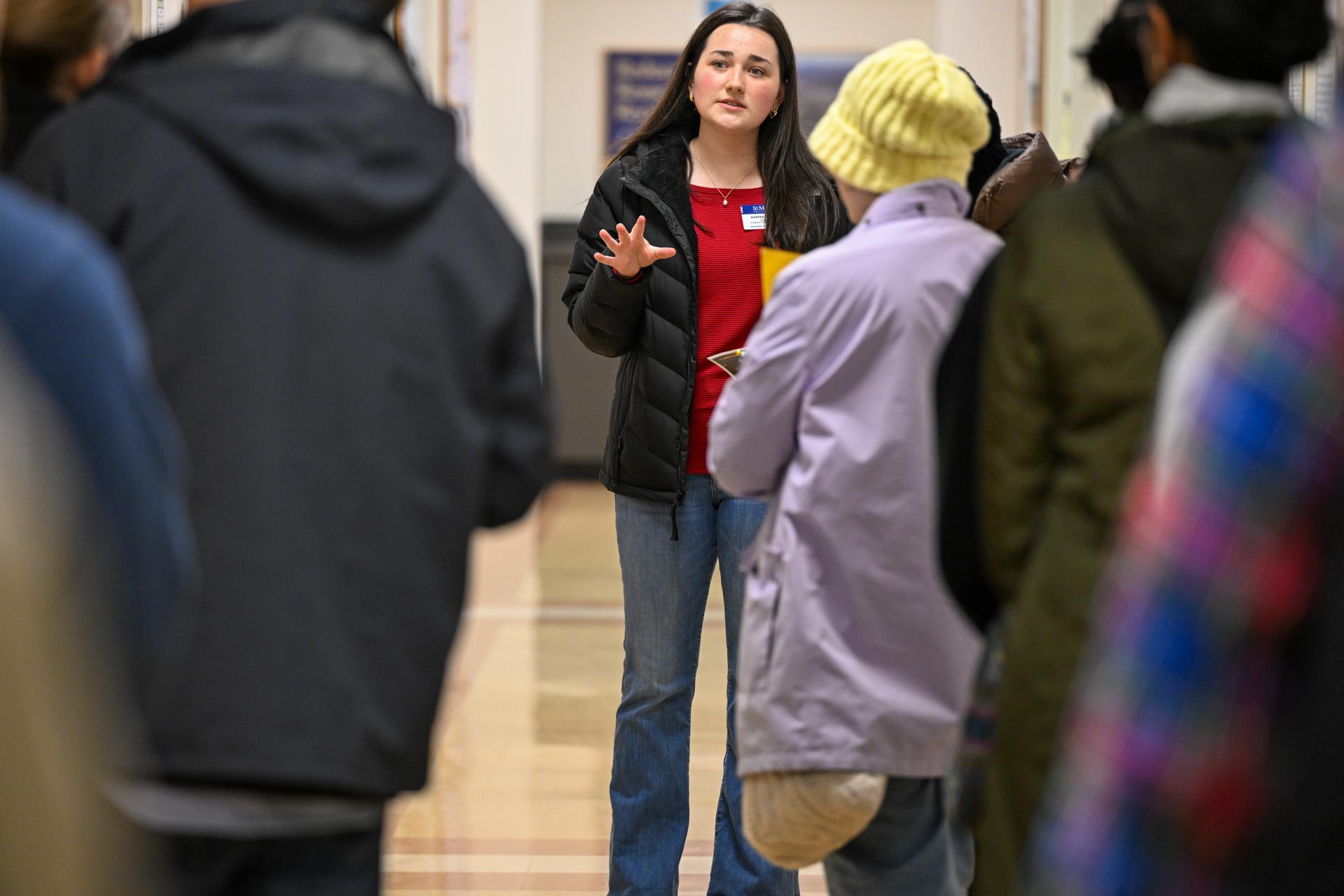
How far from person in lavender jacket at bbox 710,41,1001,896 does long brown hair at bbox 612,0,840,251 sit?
0.98m

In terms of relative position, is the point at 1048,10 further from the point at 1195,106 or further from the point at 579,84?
the point at 1195,106

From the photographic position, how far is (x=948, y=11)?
1062 centimetres

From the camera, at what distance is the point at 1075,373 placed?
1729 mm

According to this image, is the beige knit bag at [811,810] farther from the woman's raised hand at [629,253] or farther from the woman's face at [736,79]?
the woman's face at [736,79]

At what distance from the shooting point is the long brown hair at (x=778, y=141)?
323 cm

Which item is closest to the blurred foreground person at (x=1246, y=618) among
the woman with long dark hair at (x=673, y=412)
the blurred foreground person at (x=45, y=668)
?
the blurred foreground person at (x=45, y=668)

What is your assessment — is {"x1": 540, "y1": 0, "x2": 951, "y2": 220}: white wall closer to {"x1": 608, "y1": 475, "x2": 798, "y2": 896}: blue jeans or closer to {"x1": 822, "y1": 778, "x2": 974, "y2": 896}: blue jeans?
{"x1": 608, "y1": 475, "x2": 798, "y2": 896}: blue jeans

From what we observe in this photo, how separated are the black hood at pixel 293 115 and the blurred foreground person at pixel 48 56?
0.63 feet

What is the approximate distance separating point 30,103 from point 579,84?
11626 millimetres

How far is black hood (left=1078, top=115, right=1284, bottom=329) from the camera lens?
1.70 metres

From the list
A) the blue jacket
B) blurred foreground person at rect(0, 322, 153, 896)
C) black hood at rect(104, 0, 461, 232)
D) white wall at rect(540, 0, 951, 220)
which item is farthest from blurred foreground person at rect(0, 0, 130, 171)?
white wall at rect(540, 0, 951, 220)

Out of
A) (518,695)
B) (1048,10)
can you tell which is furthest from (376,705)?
(1048,10)

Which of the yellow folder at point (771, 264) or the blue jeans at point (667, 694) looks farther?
the blue jeans at point (667, 694)

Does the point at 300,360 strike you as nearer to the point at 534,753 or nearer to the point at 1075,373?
the point at 1075,373
